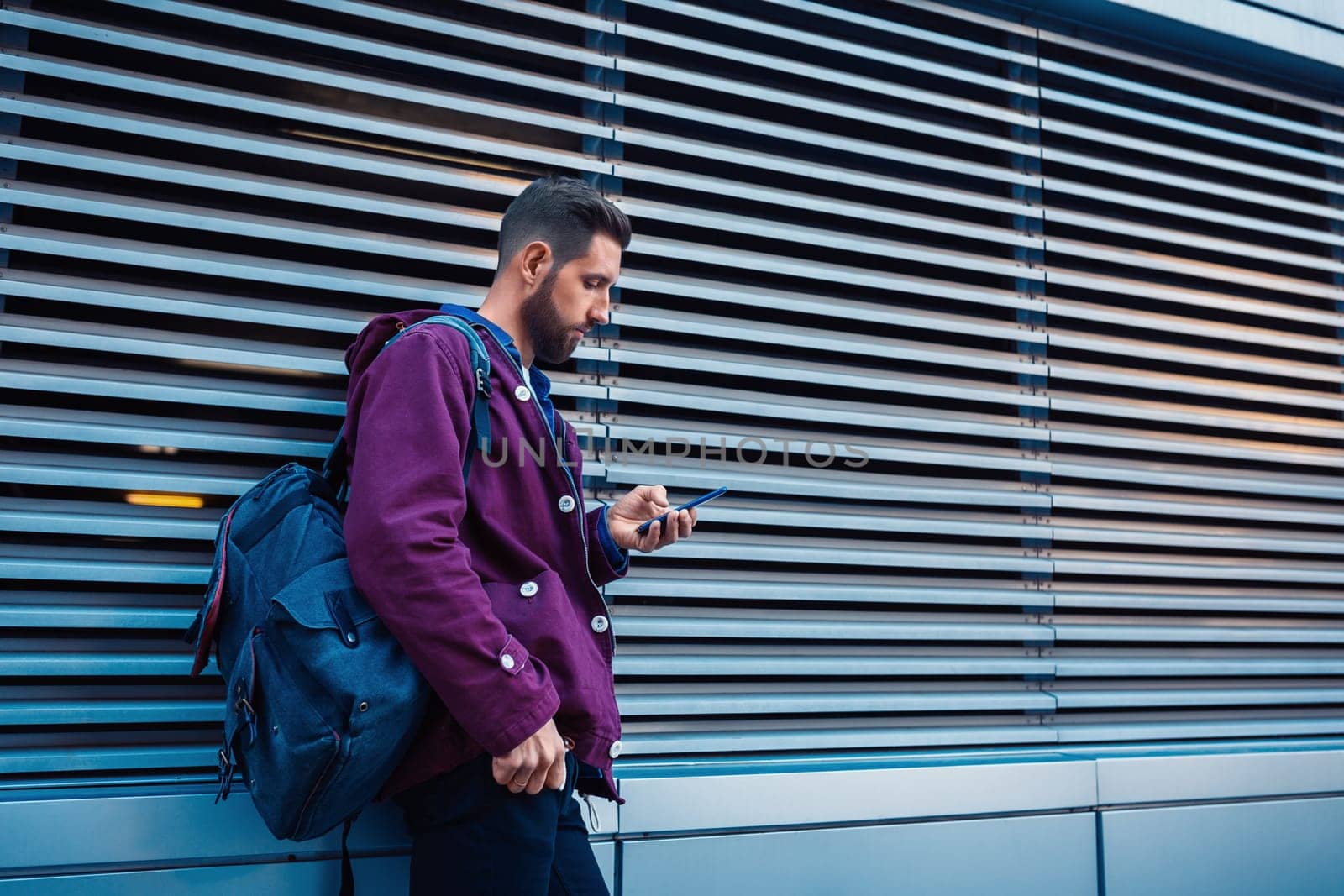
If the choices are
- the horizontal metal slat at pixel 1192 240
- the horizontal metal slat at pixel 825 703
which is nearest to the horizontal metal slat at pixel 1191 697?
the horizontal metal slat at pixel 825 703

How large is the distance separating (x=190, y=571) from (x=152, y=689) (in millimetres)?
355

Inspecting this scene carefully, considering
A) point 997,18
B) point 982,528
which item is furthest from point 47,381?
point 997,18

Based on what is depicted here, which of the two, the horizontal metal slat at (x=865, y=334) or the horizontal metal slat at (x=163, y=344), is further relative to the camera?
the horizontal metal slat at (x=865, y=334)

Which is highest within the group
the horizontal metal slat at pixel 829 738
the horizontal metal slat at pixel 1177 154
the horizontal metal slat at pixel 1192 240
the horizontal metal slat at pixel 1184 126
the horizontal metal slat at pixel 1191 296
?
the horizontal metal slat at pixel 1184 126

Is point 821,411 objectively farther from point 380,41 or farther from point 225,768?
point 225,768

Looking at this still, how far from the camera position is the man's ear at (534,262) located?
2.44m

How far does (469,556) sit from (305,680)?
41cm

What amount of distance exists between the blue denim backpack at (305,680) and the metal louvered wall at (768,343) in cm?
70

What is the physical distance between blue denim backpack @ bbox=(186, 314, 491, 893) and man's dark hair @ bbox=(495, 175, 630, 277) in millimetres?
604

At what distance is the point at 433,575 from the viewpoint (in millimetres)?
1844

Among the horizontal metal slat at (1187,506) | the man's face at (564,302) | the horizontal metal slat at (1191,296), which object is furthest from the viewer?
the horizontal metal slat at (1191,296)

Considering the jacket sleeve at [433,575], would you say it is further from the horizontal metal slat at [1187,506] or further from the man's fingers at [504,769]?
the horizontal metal slat at [1187,506]

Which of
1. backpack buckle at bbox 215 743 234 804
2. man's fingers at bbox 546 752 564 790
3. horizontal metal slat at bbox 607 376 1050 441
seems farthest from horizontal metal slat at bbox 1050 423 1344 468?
backpack buckle at bbox 215 743 234 804

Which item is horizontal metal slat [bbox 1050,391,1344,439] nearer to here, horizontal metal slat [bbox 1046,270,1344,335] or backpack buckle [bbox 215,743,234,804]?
horizontal metal slat [bbox 1046,270,1344,335]
